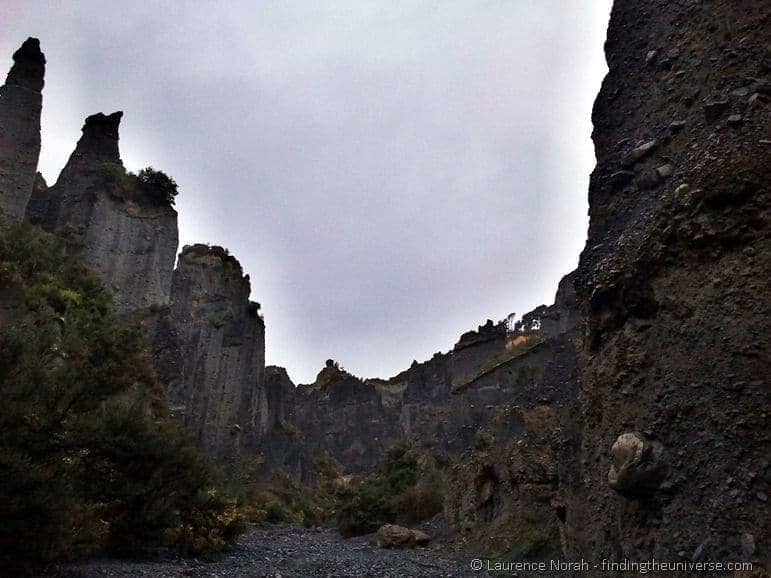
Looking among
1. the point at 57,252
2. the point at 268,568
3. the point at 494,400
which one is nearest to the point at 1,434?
the point at 268,568

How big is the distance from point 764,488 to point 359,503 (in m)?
18.9

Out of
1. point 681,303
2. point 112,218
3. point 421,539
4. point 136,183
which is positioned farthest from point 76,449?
point 136,183

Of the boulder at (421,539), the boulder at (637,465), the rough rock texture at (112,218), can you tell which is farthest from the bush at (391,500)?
the boulder at (637,465)

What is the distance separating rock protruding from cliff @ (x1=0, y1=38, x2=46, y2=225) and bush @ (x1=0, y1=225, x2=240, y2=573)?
3468mm

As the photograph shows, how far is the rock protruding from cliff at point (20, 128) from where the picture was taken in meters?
20.3

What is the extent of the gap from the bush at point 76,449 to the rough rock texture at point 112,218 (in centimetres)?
793

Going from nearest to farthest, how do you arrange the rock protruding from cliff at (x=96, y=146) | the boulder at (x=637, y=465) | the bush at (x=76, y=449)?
the boulder at (x=637, y=465), the bush at (x=76, y=449), the rock protruding from cliff at (x=96, y=146)

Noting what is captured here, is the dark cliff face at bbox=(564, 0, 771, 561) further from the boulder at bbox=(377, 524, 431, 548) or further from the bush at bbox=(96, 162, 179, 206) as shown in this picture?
the bush at bbox=(96, 162, 179, 206)

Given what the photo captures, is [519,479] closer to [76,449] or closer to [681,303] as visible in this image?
[681,303]

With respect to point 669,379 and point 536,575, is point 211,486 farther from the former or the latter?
Answer: point 669,379

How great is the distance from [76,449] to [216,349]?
23.5m

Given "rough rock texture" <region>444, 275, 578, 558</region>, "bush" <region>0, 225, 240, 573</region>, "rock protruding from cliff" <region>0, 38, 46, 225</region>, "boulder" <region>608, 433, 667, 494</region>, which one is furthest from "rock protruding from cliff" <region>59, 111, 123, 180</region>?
"boulder" <region>608, 433, 667, 494</region>

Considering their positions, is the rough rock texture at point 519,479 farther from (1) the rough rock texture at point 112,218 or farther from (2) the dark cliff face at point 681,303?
(1) the rough rock texture at point 112,218

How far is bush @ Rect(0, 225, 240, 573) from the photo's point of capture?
7.02 metres
